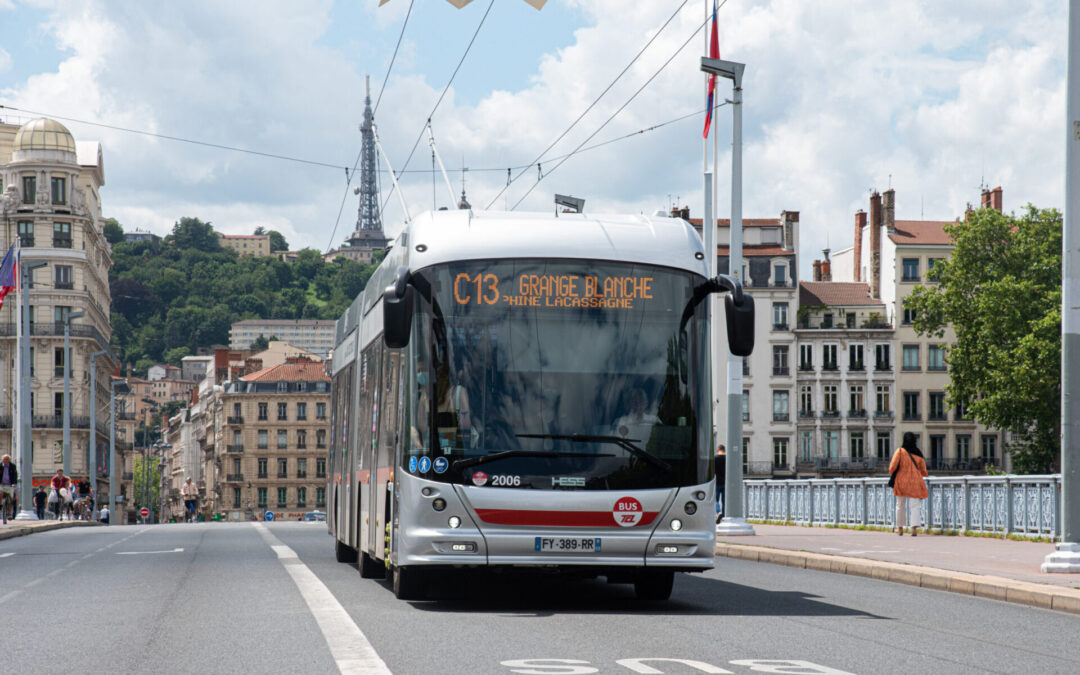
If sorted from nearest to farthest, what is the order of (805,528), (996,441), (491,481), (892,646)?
(892,646)
(491,481)
(805,528)
(996,441)

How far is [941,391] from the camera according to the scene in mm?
96062

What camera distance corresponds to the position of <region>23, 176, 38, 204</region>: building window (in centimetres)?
9553

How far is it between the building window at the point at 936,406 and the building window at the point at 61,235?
2061 inches

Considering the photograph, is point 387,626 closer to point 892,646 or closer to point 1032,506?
point 892,646

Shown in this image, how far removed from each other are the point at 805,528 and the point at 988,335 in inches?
1387

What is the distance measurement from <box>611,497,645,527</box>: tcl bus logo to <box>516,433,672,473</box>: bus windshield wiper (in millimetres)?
353

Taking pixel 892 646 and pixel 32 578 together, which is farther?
pixel 32 578

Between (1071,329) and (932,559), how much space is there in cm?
356

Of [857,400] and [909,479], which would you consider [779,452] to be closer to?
[857,400]

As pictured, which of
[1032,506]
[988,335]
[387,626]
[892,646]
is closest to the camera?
[892,646]

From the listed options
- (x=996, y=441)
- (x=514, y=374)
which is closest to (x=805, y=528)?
(x=514, y=374)

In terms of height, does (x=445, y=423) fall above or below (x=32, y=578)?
above

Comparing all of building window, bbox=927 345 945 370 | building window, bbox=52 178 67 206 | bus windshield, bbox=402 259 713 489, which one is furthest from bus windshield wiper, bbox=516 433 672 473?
building window, bbox=52 178 67 206

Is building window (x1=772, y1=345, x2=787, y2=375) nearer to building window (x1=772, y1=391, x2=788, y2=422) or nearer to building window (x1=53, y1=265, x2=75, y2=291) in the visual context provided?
building window (x1=772, y1=391, x2=788, y2=422)
